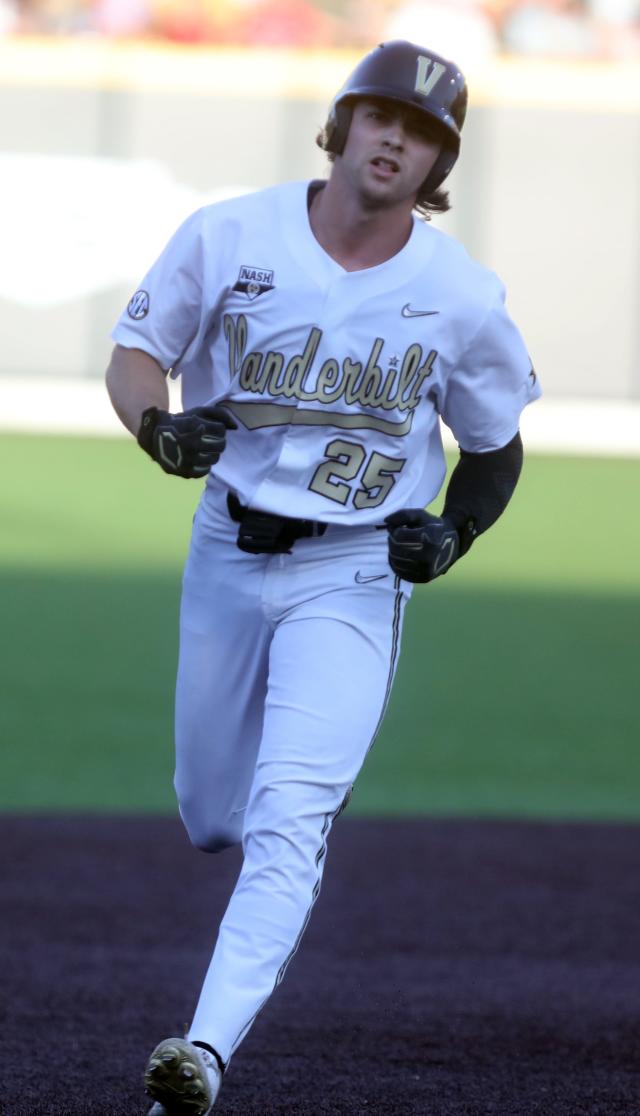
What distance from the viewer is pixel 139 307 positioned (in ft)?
12.1

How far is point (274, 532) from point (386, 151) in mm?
802

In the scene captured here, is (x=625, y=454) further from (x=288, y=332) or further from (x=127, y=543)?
(x=288, y=332)

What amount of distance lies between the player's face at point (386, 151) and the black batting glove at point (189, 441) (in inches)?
23.1

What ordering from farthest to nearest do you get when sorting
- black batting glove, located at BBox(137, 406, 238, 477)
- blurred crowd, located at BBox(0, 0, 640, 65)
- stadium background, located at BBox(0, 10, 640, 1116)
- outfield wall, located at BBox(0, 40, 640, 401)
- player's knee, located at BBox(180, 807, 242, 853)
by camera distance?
blurred crowd, located at BBox(0, 0, 640, 65) < outfield wall, located at BBox(0, 40, 640, 401) < stadium background, located at BBox(0, 10, 640, 1116) < player's knee, located at BBox(180, 807, 242, 853) < black batting glove, located at BBox(137, 406, 238, 477)

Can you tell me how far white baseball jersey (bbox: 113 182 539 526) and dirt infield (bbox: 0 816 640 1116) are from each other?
1246mm

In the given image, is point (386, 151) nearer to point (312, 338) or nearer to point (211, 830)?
point (312, 338)

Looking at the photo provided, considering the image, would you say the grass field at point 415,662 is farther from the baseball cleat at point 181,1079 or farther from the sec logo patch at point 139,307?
the baseball cleat at point 181,1079

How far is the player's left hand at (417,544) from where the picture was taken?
3.52 m

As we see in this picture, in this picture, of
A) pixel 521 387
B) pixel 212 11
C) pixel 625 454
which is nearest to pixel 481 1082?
pixel 521 387

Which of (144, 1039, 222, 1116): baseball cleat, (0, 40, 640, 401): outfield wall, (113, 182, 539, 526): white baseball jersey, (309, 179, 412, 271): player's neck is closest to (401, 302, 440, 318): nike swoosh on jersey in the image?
(113, 182, 539, 526): white baseball jersey

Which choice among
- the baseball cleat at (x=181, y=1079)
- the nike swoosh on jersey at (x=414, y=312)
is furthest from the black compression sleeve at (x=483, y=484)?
the baseball cleat at (x=181, y=1079)

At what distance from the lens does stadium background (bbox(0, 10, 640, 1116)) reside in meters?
6.13

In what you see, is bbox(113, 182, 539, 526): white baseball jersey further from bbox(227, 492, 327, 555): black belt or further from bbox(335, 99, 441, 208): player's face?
bbox(335, 99, 441, 208): player's face

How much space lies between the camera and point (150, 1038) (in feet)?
13.7
